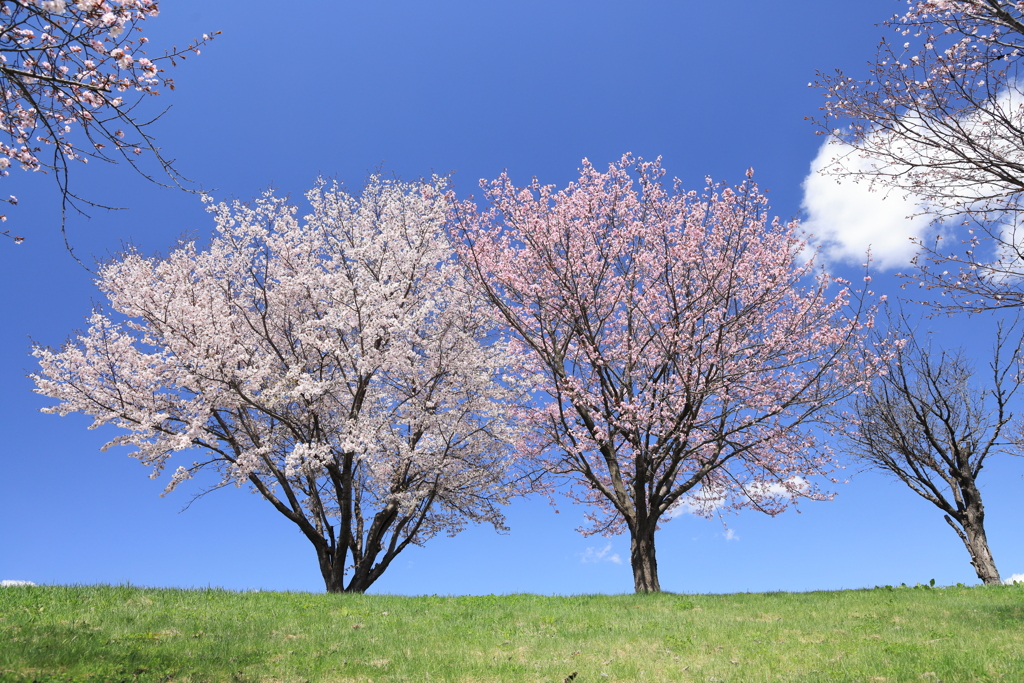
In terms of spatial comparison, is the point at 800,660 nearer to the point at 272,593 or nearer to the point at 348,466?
the point at 272,593

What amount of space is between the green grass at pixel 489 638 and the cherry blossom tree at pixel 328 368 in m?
5.12

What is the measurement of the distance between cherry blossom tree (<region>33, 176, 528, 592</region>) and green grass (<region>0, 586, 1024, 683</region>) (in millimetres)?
5121

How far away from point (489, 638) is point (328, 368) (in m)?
11.0

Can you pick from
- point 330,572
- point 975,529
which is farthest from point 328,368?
point 975,529

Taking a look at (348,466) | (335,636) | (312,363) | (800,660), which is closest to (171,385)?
(312,363)

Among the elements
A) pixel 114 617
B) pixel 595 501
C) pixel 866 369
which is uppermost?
pixel 866 369

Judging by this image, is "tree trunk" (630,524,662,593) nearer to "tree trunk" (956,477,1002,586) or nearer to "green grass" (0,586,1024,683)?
"green grass" (0,586,1024,683)

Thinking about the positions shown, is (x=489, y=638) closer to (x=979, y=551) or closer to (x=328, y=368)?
(x=328, y=368)

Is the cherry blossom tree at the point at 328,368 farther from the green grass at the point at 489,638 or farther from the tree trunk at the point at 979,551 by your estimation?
the tree trunk at the point at 979,551

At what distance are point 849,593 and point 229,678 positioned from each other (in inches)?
513

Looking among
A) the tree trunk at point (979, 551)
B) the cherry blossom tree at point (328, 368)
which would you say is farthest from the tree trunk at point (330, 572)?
the tree trunk at point (979, 551)

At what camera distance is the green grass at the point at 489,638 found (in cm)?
796

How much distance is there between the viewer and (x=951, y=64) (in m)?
9.13

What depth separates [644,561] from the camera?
51.6 ft
